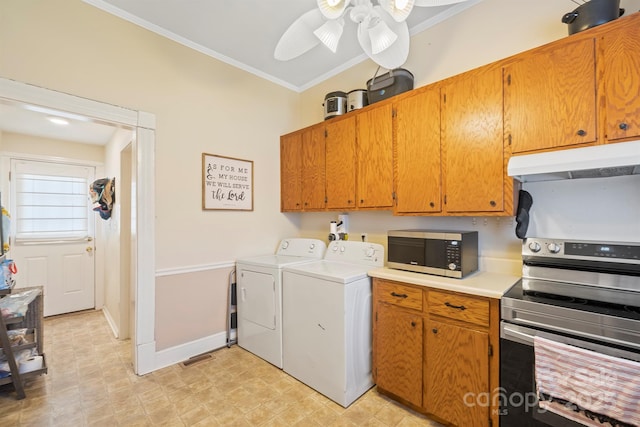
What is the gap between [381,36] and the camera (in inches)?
57.6

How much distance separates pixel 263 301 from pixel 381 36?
87.8 inches

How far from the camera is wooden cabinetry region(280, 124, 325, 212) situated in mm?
2873

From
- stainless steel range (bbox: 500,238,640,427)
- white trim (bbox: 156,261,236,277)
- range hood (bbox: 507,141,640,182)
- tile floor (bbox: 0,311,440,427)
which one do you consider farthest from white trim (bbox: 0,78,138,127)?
stainless steel range (bbox: 500,238,640,427)

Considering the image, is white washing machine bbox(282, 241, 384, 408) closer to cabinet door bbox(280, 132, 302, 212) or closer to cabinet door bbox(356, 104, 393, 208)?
cabinet door bbox(356, 104, 393, 208)

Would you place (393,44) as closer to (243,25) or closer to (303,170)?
(243,25)

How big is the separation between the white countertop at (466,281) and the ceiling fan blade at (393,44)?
4.42 ft

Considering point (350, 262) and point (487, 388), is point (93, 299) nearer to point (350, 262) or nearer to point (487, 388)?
point (350, 262)

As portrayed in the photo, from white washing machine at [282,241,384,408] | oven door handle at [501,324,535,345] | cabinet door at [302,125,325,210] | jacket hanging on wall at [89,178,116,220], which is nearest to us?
oven door handle at [501,324,535,345]

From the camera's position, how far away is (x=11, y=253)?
11.9 ft

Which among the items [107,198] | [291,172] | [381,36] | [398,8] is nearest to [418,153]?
[381,36]

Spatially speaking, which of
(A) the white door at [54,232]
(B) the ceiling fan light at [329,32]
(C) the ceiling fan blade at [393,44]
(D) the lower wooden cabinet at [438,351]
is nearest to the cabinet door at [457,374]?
(D) the lower wooden cabinet at [438,351]

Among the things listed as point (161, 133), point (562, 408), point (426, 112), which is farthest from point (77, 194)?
point (562, 408)

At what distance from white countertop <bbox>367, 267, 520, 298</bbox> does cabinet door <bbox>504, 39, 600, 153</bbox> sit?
2.70 feet

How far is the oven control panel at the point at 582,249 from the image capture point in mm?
1410
